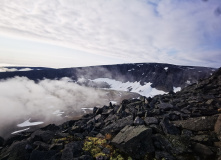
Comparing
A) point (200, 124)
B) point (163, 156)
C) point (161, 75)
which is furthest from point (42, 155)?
point (161, 75)

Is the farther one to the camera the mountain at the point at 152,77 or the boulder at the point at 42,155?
the mountain at the point at 152,77

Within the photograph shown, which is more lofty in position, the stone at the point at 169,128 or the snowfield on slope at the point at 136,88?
the stone at the point at 169,128

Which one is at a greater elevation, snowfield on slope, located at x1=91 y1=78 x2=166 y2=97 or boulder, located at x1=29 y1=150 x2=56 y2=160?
boulder, located at x1=29 y1=150 x2=56 y2=160

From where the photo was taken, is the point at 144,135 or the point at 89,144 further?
the point at 89,144

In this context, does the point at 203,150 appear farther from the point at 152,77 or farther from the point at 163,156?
the point at 152,77

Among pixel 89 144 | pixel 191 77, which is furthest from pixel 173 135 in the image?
pixel 191 77

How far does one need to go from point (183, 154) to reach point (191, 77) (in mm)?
139793

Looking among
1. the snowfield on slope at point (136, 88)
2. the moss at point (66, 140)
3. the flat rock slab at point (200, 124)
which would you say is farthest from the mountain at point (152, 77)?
the moss at point (66, 140)

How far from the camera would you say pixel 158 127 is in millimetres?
11523

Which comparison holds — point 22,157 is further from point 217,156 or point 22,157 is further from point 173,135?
point 217,156

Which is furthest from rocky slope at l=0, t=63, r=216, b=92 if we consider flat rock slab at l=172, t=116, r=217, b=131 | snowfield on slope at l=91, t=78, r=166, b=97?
flat rock slab at l=172, t=116, r=217, b=131

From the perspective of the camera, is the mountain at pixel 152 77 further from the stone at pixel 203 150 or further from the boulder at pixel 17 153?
the boulder at pixel 17 153

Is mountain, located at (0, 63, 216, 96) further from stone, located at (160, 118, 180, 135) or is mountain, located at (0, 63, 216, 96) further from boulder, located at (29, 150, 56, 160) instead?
boulder, located at (29, 150, 56, 160)

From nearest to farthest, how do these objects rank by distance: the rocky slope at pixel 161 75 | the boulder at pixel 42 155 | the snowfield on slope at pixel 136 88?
the boulder at pixel 42 155, the rocky slope at pixel 161 75, the snowfield on slope at pixel 136 88
